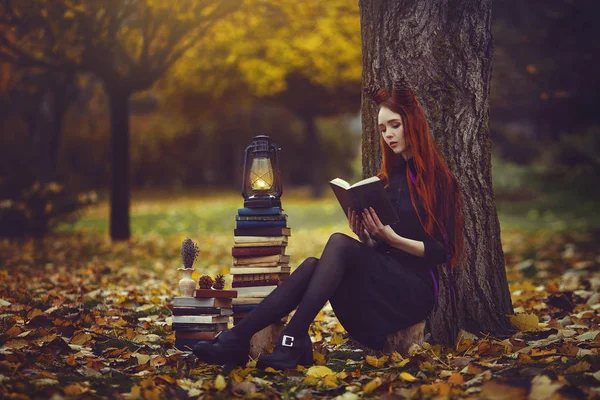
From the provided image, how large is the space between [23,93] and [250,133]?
14.1 m

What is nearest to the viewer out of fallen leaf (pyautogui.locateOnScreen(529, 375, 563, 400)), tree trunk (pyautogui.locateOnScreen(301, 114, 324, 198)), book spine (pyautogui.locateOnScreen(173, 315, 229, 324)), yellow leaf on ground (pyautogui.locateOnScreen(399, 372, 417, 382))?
fallen leaf (pyautogui.locateOnScreen(529, 375, 563, 400))

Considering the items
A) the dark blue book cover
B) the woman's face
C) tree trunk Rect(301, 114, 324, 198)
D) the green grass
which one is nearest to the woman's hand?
the woman's face

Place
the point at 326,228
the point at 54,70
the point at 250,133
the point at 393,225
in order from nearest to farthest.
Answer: the point at 393,225 < the point at 54,70 < the point at 326,228 < the point at 250,133

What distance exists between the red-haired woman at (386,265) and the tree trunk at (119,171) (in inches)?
308

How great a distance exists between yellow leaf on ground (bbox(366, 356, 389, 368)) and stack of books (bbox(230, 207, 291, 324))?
A: 708 millimetres

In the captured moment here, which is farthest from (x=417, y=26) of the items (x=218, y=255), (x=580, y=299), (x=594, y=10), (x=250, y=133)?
(x=250, y=133)

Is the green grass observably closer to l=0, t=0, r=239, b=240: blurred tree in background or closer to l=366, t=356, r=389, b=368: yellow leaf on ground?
l=0, t=0, r=239, b=240: blurred tree in background

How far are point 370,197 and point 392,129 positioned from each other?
0.48m

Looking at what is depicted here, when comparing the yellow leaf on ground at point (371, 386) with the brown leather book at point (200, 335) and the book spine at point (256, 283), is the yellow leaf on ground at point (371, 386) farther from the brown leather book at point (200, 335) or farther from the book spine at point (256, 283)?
the brown leather book at point (200, 335)

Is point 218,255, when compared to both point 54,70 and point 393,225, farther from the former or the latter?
point 393,225

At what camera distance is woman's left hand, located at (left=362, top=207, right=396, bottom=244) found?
11.7ft

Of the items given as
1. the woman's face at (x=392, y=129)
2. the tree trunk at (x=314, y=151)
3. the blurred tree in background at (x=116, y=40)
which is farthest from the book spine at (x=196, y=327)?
the tree trunk at (x=314, y=151)

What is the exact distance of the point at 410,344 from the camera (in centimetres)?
382

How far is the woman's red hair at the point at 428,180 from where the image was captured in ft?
12.0
